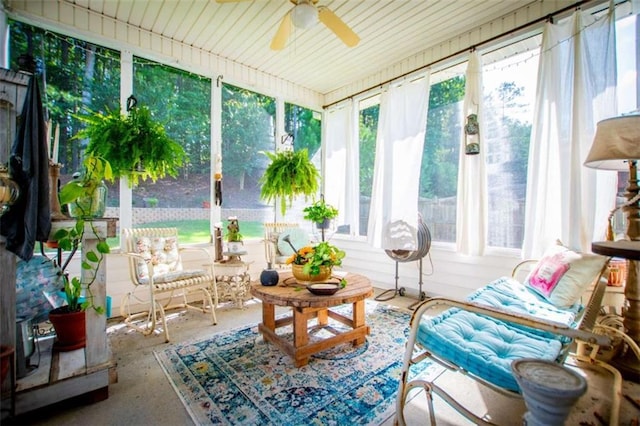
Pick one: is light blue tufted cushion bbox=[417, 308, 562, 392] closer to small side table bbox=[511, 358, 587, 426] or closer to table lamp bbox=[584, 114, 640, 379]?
small side table bbox=[511, 358, 587, 426]

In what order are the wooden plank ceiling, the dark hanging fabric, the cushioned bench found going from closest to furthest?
the cushioned bench < the dark hanging fabric < the wooden plank ceiling

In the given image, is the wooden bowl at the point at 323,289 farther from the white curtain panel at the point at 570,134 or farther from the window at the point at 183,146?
the window at the point at 183,146

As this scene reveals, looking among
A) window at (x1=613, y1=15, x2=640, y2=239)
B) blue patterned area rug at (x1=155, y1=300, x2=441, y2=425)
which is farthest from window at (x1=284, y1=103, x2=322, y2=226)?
window at (x1=613, y1=15, x2=640, y2=239)

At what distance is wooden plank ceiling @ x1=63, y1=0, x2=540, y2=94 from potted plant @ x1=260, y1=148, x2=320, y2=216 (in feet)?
4.16

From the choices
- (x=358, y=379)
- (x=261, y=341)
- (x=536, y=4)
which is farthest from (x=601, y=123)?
(x=261, y=341)

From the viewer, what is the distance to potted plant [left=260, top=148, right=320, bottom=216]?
3.65 m

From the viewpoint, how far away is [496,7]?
2.78 m

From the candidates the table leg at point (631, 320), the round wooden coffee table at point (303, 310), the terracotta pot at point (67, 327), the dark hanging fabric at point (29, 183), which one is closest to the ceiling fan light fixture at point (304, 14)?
the dark hanging fabric at point (29, 183)

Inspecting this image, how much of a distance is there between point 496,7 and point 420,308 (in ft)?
10.0

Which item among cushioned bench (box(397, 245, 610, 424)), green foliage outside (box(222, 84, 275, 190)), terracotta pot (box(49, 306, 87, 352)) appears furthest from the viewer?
green foliage outside (box(222, 84, 275, 190))

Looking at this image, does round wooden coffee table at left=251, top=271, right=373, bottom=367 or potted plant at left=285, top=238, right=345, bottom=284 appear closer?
round wooden coffee table at left=251, top=271, right=373, bottom=367

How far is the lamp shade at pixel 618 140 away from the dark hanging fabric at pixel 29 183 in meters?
3.26

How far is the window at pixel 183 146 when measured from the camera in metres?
3.26

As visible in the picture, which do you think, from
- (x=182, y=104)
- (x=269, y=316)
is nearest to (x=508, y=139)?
(x=269, y=316)
